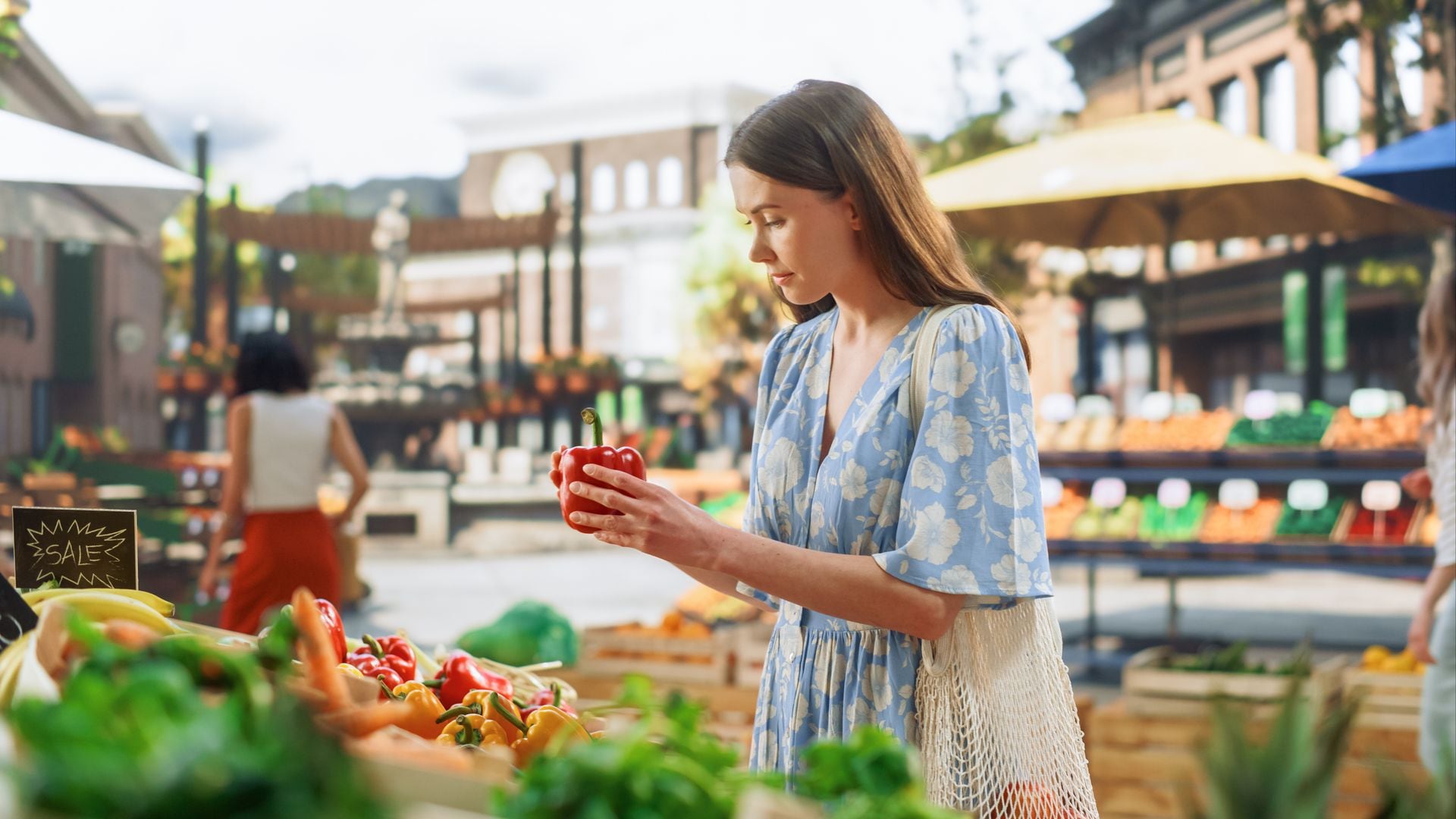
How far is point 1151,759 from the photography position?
4.43 metres

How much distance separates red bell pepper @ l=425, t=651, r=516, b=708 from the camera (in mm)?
1928

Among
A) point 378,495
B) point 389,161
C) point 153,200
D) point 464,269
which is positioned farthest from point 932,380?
point 464,269

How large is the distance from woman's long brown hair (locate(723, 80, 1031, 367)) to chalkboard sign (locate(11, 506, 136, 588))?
3.27 ft

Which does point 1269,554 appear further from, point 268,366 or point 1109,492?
point 268,366

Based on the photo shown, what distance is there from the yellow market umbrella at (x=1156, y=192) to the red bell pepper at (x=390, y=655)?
573 centimetres

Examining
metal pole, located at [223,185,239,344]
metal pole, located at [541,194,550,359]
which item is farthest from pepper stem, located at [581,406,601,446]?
metal pole, located at [541,194,550,359]

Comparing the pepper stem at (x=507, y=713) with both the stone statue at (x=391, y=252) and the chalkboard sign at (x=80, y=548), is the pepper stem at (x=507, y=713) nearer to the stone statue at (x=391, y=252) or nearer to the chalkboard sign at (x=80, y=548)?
the chalkboard sign at (x=80, y=548)

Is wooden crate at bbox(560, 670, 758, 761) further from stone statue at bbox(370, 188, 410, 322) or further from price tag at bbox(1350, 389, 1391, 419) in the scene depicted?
stone statue at bbox(370, 188, 410, 322)

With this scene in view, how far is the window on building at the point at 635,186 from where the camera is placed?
3825cm

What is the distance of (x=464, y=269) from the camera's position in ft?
137

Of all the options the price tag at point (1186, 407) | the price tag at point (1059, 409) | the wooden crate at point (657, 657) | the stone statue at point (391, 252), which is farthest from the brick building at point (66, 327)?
the price tag at point (1186, 407)

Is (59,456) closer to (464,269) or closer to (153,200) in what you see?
(153,200)

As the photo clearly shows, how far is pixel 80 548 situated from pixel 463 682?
57 centimetres

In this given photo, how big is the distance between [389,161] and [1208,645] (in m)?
21.6
